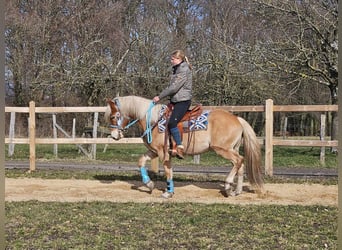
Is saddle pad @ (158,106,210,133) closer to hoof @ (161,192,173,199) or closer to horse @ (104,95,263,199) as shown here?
horse @ (104,95,263,199)

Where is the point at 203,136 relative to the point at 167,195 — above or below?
above

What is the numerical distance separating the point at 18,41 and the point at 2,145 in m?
21.9

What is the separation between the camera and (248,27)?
1939 cm

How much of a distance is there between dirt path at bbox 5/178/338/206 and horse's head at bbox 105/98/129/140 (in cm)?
108

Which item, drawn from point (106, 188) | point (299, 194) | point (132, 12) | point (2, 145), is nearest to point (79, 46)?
point (132, 12)

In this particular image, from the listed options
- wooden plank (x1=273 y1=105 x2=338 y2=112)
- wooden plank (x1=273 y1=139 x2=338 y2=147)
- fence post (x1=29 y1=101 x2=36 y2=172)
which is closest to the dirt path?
wooden plank (x1=273 y1=139 x2=338 y2=147)

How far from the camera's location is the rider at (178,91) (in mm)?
6762

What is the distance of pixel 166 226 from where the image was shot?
517cm

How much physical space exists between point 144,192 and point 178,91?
206cm

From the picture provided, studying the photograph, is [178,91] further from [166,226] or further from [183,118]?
[166,226]

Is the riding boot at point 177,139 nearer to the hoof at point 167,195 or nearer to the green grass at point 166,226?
the hoof at point 167,195

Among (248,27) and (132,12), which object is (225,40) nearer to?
(248,27)

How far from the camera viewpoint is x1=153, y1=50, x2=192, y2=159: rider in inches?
266

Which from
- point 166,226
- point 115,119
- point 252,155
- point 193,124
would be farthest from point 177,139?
point 166,226
